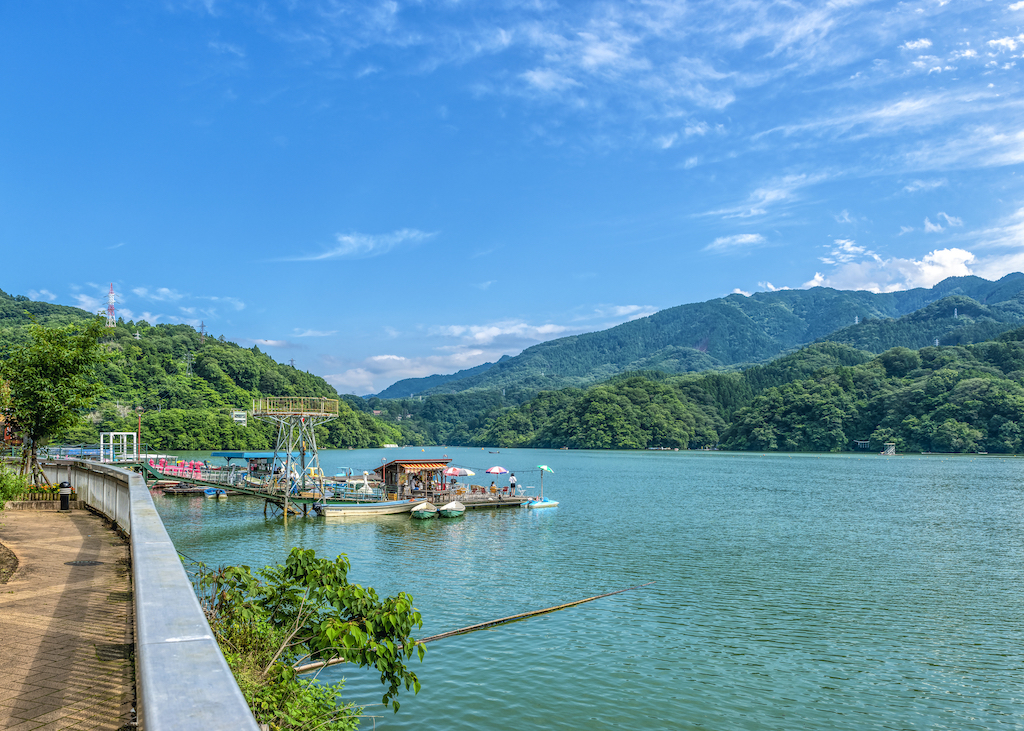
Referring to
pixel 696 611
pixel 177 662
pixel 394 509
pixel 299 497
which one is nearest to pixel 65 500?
pixel 696 611

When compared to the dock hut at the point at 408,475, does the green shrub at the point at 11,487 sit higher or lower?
higher

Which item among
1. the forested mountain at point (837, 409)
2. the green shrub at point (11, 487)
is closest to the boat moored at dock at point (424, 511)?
the green shrub at point (11, 487)

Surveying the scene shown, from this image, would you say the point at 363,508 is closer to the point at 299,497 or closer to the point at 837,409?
the point at 299,497

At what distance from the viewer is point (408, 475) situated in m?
45.2

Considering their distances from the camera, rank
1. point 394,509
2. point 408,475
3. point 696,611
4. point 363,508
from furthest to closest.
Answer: point 408,475
point 394,509
point 363,508
point 696,611

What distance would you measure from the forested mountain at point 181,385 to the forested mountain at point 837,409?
236 feet

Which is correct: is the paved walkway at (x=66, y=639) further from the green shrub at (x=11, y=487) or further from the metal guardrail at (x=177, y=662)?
the green shrub at (x=11, y=487)

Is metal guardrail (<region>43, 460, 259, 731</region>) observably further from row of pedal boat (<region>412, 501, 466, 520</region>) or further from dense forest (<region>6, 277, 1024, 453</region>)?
dense forest (<region>6, 277, 1024, 453</region>)

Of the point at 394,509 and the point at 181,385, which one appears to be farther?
the point at 181,385

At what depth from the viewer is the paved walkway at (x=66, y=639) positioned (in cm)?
491

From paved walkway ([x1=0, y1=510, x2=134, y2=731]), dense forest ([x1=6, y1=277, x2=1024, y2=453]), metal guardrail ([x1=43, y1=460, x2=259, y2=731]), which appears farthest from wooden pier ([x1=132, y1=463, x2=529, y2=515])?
dense forest ([x1=6, y1=277, x2=1024, y2=453])

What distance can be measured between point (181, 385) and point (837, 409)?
13151 centimetres

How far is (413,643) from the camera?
6977 mm

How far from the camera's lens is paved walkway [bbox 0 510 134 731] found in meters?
4.91
